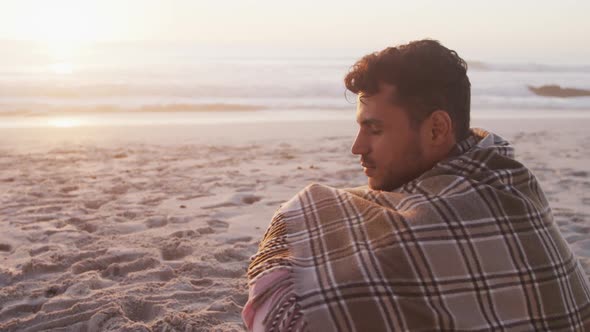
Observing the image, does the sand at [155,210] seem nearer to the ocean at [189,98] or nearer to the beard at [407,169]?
the beard at [407,169]

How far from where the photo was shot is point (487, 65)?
3011cm

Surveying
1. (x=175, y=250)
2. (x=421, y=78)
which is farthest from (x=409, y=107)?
(x=175, y=250)

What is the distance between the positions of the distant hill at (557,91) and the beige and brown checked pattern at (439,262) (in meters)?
17.0

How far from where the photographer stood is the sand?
130 inches

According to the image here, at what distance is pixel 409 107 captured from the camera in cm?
213

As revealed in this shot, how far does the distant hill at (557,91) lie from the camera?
17.9m

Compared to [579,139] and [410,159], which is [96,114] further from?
[410,159]

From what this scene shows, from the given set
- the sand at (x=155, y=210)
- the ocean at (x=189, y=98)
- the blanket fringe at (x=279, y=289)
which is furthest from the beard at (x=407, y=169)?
the ocean at (x=189, y=98)

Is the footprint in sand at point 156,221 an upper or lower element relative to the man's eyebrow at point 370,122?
lower

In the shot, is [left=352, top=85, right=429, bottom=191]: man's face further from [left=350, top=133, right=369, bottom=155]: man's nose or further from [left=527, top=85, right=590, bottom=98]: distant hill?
[left=527, top=85, right=590, bottom=98]: distant hill

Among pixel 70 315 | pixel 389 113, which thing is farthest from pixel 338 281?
pixel 70 315

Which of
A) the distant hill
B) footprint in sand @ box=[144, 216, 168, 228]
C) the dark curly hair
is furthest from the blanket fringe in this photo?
the distant hill

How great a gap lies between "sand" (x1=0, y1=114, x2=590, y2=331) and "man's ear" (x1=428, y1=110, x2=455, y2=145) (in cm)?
143

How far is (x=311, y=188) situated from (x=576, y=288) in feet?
2.98
